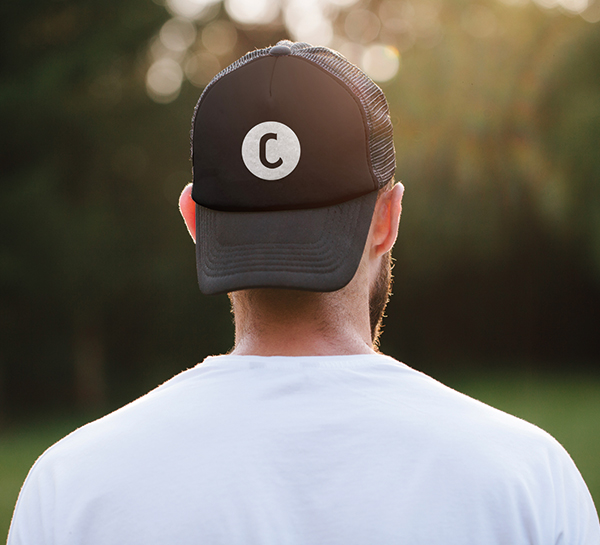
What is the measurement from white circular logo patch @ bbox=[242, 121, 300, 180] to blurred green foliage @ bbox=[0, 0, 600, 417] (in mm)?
10581

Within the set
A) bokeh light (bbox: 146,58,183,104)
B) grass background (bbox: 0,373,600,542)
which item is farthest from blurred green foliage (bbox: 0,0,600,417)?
grass background (bbox: 0,373,600,542)

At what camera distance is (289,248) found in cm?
130

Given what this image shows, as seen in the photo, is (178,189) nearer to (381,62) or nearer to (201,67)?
(201,67)

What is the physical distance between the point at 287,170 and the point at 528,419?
10.5 m

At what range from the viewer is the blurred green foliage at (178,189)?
1123 centimetres

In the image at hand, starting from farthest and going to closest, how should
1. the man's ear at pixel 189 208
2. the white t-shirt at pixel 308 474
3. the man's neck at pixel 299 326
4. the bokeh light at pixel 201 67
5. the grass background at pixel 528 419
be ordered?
the bokeh light at pixel 201 67 < the grass background at pixel 528 419 < the man's ear at pixel 189 208 < the man's neck at pixel 299 326 < the white t-shirt at pixel 308 474

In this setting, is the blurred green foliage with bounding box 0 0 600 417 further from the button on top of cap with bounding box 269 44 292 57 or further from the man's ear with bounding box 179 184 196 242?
the button on top of cap with bounding box 269 44 292 57

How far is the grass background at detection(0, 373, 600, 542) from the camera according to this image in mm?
8570

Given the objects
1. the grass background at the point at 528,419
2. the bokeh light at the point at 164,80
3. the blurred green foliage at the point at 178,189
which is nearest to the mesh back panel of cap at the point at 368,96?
the grass background at the point at 528,419

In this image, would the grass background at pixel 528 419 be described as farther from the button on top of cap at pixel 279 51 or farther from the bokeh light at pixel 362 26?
the bokeh light at pixel 362 26

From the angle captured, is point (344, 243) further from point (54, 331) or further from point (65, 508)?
point (54, 331)

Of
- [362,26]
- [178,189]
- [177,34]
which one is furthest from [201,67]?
[362,26]

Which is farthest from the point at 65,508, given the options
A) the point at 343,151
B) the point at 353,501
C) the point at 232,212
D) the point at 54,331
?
the point at 54,331

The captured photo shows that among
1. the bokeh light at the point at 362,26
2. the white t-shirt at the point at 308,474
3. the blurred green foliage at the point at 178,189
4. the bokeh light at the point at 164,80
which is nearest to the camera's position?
the white t-shirt at the point at 308,474
